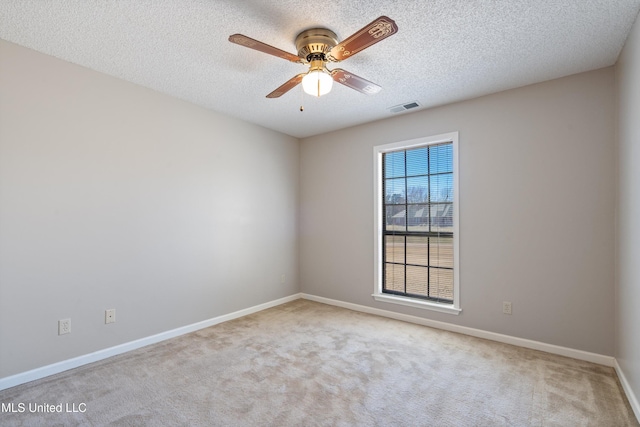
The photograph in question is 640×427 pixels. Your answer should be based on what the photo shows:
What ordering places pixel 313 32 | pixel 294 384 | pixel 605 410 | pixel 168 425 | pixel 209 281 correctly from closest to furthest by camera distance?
pixel 168 425 → pixel 605 410 → pixel 313 32 → pixel 294 384 → pixel 209 281

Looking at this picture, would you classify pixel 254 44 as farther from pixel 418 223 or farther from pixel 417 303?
pixel 417 303

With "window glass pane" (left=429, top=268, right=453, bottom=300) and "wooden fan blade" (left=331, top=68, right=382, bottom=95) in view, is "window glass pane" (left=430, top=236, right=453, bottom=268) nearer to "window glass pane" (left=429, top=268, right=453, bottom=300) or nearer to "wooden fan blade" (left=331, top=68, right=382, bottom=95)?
"window glass pane" (left=429, top=268, right=453, bottom=300)

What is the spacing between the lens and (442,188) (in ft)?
12.1

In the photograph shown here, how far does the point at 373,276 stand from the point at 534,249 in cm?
186

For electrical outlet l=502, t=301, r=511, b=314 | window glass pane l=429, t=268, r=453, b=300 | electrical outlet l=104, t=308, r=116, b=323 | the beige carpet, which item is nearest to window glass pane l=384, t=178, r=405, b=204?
window glass pane l=429, t=268, r=453, b=300

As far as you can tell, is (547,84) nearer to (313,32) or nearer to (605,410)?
(313,32)

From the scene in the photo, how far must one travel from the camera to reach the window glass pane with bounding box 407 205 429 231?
12.6 feet

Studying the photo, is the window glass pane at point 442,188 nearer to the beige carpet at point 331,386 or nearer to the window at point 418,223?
the window at point 418,223

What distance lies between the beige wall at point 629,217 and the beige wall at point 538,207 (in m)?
0.16

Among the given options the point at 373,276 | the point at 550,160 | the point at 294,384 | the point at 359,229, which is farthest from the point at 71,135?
the point at 550,160

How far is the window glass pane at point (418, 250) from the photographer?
3828mm

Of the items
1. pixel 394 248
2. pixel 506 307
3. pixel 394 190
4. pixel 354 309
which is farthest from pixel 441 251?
pixel 354 309

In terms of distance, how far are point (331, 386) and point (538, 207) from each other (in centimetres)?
252

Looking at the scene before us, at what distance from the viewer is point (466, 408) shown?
2.05 m
